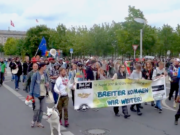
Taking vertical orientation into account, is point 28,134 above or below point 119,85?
below

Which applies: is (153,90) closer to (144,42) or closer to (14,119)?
(14,119)

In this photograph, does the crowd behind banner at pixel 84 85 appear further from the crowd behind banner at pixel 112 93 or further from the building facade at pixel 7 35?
the building facade at pixel 7 35

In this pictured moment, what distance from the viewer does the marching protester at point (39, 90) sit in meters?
7.24

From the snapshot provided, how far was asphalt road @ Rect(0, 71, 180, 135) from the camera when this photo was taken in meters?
6.99

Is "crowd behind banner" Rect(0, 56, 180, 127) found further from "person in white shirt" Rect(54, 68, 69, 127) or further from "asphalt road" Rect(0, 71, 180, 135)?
"asphalt road" Rect(0, 71, 180, 135)

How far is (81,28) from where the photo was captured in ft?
169

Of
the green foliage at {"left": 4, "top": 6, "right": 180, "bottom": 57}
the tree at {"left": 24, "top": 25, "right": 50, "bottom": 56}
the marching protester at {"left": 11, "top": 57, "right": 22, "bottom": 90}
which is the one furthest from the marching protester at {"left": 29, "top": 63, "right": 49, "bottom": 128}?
the tree at {"left": 24, "top": 25, "right": 50, "bottom": 56}

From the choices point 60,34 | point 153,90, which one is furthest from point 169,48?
point 153,90

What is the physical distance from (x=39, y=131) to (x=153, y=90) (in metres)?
4.45

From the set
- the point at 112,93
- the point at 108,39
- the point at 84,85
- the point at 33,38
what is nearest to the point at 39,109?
the point at 84,85

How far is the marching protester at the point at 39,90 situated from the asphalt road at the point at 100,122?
388 mm

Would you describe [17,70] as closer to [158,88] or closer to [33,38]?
[158,88]

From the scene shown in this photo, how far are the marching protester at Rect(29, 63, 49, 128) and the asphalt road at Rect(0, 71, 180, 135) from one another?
0.39 meters

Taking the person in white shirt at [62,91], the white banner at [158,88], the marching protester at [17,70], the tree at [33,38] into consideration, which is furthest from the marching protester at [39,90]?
the tree at [33,38]
